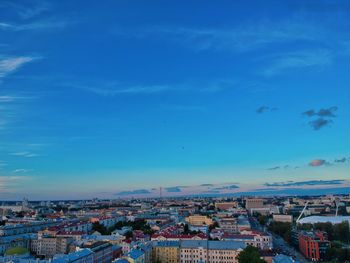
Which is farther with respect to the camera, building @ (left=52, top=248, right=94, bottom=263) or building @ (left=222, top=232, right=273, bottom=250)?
building @ (left=222, top=232, right=273, bottom=250)

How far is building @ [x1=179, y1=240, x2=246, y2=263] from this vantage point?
29297mm

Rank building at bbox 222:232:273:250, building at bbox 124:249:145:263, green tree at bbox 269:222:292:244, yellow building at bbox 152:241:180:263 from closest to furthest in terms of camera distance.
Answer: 1. building at bbox 124:249:145:263
2. yellow building at bbox 152:241:180:263
3. building at bbox 222:232:273:250
4. green tree at bbox 269:222:292:244

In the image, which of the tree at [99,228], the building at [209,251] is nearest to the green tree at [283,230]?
the building at [209,251]

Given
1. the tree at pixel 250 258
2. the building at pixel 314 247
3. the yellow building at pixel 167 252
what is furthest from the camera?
the building at pixel 314 247

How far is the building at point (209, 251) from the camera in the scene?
96.1 ft

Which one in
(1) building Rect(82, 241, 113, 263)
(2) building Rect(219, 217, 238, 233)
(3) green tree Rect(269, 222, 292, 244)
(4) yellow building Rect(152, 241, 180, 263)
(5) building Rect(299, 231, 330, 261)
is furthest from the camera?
(2) building Rect(219, 217, 238, 233)

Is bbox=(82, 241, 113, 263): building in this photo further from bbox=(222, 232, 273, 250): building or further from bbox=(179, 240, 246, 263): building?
bbox=(222, 232, 273, 250): building

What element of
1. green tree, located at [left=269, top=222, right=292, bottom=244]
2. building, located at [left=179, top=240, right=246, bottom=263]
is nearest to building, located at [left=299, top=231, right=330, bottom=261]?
building, located at [left=179, top=240, right=246, bottom=263]

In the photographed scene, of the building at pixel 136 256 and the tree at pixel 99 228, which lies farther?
the tree at pixel 99 228

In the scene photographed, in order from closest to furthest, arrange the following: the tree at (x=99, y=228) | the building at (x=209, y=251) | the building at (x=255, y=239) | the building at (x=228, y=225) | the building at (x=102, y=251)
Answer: the building at (x=102, y=251) < the building at (x=209, y=251) < the building at (x=255, y=239) < the tree at (x=99, y=228) < the building at (x=228, y=225)

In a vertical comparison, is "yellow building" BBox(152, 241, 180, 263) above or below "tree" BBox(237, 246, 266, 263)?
below

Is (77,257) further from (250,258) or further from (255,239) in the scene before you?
(255,239)

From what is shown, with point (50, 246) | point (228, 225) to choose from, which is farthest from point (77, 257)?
point (228, 225)

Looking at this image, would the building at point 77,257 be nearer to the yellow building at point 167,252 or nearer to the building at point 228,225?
the yellow building at point 167,252
